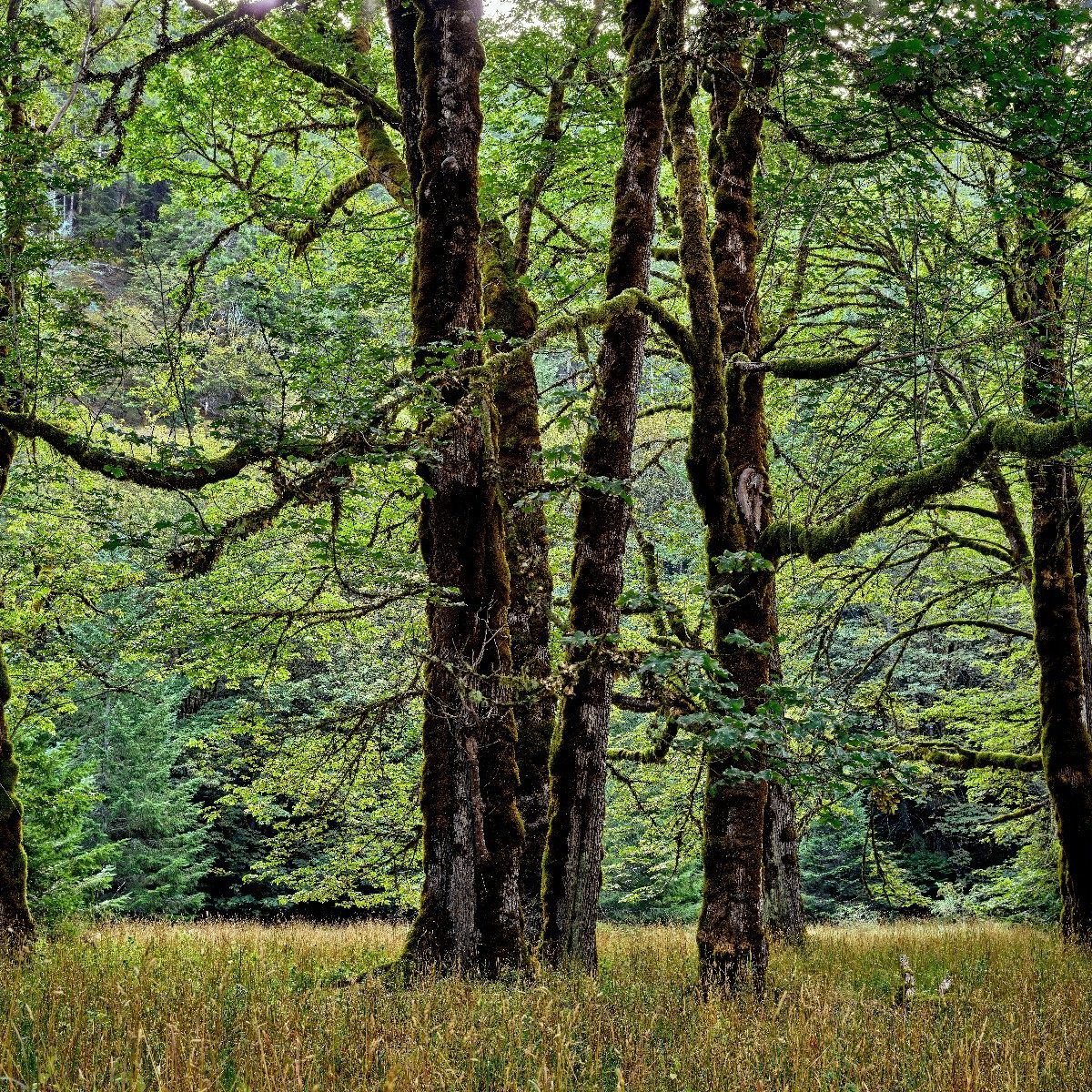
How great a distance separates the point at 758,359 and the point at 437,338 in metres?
2.80

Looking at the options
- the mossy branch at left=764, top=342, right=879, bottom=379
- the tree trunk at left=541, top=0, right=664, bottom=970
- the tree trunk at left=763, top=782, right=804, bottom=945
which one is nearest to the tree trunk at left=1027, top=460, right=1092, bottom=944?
the tree trunk at left=763, top=782, right=804, bottom=945

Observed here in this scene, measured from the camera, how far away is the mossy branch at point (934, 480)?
5098mm

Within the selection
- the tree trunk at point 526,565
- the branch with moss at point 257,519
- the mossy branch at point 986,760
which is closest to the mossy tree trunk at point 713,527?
the tree trunk at point 526,565

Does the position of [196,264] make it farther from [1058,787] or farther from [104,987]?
[1058,787]

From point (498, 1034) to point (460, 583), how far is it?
→ 10.0 ft

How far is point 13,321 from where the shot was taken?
6.18 m

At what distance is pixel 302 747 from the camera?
35.6 ft

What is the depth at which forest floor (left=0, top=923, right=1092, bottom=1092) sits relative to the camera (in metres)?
3.27

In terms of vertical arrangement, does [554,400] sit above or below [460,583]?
above

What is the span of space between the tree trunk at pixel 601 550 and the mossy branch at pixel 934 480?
4.55 feet

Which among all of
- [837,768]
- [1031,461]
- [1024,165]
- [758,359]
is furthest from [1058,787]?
[1024,165]

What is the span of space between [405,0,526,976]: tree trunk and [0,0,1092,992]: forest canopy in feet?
0.11

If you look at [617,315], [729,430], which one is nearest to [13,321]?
[617,315]

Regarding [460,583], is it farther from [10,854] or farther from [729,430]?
[10,854]
